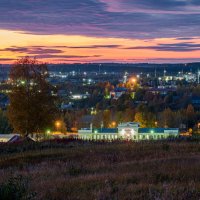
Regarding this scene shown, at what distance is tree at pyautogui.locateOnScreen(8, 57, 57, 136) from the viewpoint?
36.0 meters

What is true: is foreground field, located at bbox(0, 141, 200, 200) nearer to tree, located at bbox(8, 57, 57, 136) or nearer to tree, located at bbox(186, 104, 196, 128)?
tree, located at bbox(8, 57, 57, 136)

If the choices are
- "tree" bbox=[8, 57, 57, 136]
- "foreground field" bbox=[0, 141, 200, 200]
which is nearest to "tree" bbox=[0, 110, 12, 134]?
Result: "tree" bbox=[8, 57, 57, 136]

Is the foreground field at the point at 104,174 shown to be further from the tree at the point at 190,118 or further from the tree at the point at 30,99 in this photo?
the tree at the point at 190,118

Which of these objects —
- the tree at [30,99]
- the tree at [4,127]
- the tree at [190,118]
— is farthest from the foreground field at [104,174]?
the tree at [190,118]

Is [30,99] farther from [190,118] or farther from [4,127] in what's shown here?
[190,118]

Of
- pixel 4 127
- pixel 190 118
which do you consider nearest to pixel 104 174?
pixel 4 127

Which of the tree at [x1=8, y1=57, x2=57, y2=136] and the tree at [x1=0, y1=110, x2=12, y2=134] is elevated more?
the tree at [x1=8, y1=57, x2=57, y2=136]

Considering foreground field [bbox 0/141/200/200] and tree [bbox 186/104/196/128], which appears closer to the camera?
foreground field [bbox 0/141/200/200]

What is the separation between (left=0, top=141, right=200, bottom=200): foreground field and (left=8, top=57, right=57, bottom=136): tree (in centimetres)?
1841

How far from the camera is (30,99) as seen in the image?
3625cm

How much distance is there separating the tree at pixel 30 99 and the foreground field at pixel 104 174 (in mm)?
18413

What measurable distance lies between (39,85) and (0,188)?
→ 2984cm

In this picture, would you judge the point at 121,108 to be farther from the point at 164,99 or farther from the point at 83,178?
the point at 83,178

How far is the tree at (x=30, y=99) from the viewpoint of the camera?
1417 inches
